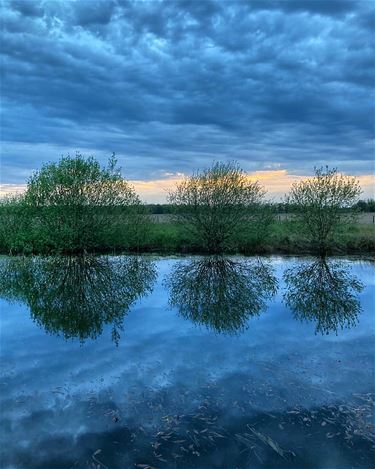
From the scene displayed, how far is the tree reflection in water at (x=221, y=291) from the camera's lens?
1783cm

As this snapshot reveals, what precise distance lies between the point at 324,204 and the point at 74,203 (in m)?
24.4

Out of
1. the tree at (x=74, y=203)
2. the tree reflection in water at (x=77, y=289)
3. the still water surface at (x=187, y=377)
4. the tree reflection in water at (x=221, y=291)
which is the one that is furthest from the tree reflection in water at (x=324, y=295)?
the tree at (x=74, y=203)

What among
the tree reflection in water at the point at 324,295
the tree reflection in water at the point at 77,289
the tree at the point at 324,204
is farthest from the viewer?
the tree at the point at 324,204

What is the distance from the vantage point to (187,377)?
11078 millimetres

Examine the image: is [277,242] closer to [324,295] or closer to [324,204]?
[324,204]

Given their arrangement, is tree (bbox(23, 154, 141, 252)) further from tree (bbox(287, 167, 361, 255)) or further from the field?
tree (bbox(287, 167, 361, 255))

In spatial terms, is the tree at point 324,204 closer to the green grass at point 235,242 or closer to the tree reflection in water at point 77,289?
the green grass at point 235,242

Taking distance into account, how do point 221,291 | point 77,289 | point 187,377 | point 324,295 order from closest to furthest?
point 187,377, point 324,295, point 221,291, point 77,289

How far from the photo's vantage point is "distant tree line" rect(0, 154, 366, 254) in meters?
40.3

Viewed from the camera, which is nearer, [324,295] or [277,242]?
[324,295]

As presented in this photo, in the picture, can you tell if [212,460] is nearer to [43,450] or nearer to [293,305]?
[43,450]

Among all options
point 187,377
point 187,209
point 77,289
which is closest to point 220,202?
point 187,209

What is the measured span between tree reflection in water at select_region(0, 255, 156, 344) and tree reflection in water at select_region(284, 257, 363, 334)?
8120 mm

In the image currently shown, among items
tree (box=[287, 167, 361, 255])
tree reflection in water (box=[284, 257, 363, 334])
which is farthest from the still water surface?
tree (box=[287, 167, 361, 255])
